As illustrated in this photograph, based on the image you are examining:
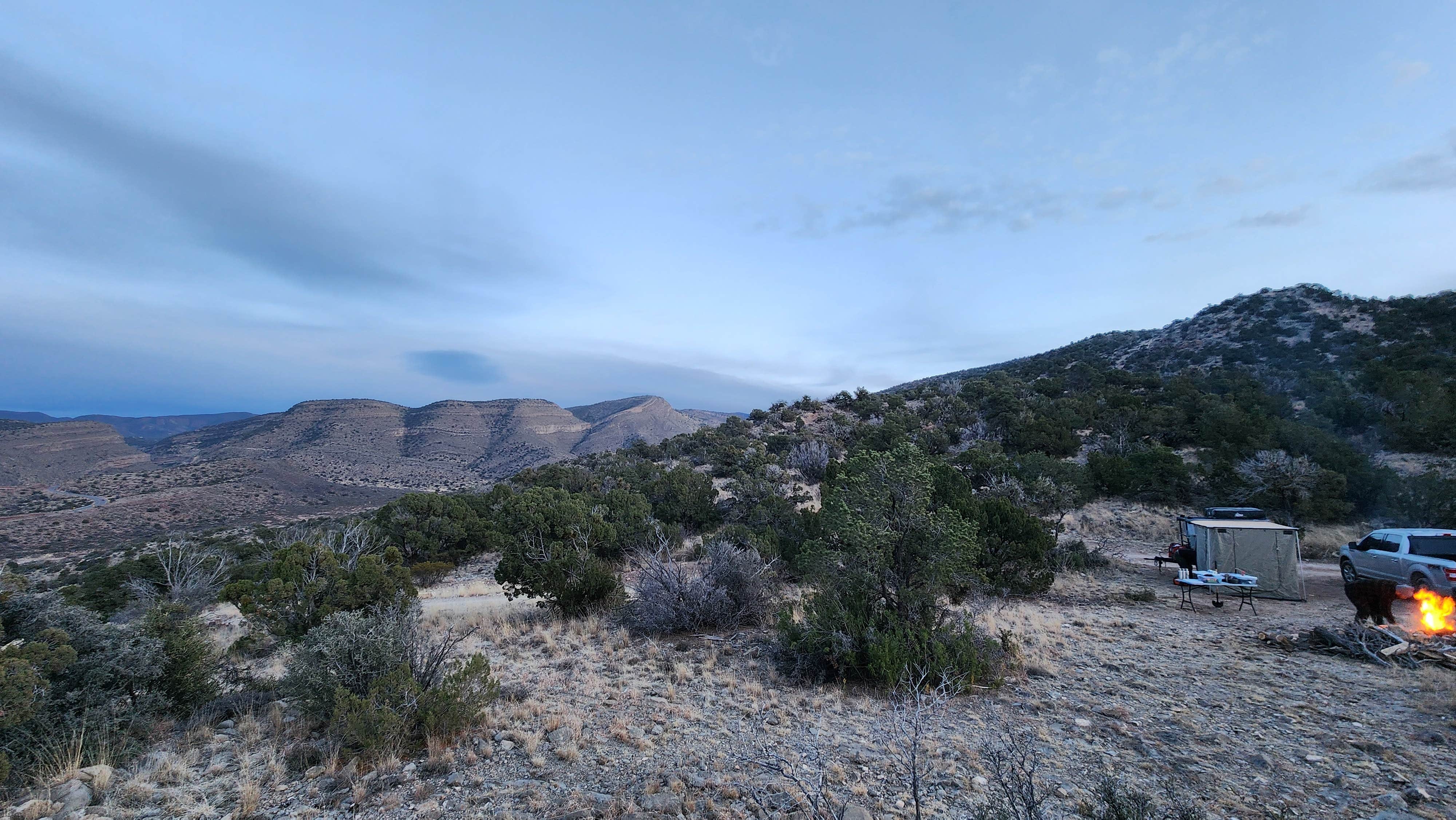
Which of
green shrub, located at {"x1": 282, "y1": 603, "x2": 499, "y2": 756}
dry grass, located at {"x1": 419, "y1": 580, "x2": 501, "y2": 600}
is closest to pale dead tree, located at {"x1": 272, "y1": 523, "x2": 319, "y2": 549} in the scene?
dry grass, located at {"x1": 419, "y1": 580, "x2": 501, "y2": 600}

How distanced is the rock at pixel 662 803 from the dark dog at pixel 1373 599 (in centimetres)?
1093

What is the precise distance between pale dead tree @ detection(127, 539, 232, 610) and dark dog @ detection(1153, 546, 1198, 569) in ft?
77.0

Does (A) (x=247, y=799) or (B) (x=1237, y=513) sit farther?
(B) (x=1237, y=513)

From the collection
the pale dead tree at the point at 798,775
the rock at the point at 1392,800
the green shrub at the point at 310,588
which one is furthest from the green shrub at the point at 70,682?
the rock at the point at 1392,800

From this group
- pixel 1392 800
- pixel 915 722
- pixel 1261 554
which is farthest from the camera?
pixel 1261 554

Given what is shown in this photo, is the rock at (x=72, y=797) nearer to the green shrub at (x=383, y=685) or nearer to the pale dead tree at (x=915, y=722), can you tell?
the green shrub at (x=383, y=685)

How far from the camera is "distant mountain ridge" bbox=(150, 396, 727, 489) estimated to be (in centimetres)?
5392

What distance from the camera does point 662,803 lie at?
14.0ft

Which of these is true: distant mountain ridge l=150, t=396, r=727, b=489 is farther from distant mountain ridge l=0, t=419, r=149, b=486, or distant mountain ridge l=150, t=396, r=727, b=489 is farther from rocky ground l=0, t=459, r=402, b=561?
rocky ground l=0, t=459, r=402, b=561

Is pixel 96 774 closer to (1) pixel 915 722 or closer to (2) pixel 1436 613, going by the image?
(1) pixel 915 722

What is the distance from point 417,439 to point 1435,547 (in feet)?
247

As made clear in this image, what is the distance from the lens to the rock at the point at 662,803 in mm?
4184

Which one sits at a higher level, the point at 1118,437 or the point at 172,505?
the point at 1118,437

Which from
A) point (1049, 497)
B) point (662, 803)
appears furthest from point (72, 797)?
point (1049, 497)
